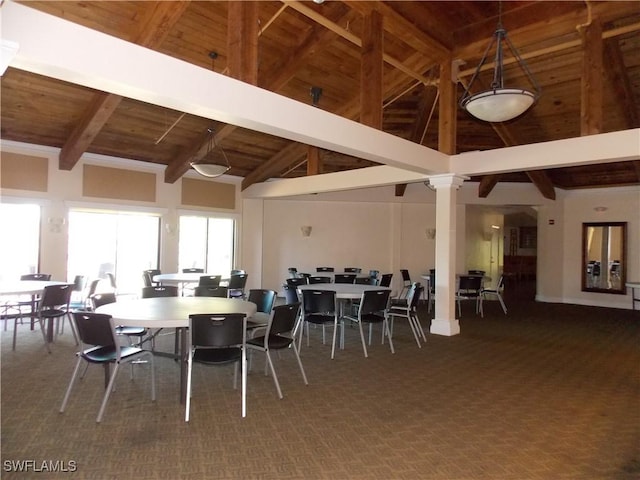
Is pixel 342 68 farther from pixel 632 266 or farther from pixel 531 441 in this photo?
pixel 632 266

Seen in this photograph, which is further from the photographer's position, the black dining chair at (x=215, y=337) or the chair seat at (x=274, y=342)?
the chair seat at (x=274, y=342)

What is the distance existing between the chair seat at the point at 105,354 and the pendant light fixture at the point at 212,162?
11.9ft

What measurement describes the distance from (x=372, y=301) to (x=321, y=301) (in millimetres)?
634

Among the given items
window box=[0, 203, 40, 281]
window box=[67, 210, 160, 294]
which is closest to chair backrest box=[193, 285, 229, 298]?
window box=[67, 210, 160, 294]

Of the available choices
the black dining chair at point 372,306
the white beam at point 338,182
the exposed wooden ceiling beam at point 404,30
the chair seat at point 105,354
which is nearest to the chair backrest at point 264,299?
the black dining chair at point 372,306

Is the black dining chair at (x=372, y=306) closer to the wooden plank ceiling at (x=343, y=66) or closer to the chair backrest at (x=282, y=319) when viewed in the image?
the chair backrest at (x=282, y=319)

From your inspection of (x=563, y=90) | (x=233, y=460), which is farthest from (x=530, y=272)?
(x=233, y=460)

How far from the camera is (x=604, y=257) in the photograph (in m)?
10.3

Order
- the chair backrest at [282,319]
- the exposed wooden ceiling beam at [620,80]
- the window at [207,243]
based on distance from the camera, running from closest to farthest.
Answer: the chair backrest at [282,319] → the exposed wooden ceiling beam at [620,80] → the window at [207,243]

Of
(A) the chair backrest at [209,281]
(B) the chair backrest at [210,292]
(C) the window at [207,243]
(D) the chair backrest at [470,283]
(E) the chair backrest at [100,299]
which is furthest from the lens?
(C) the window at [207,243]

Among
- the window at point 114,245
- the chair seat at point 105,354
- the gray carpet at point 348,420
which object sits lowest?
the gray carpet at point 348,420

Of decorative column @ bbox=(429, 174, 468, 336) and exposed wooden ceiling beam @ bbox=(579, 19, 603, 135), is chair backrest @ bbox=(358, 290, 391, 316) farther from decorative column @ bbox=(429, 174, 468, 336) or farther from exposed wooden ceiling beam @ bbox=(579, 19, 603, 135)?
exposed wooden ceiling beam @ bbox=(579, 19, 603, 135)

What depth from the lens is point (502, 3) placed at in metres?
5.73

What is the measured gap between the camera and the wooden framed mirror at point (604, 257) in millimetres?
10031
